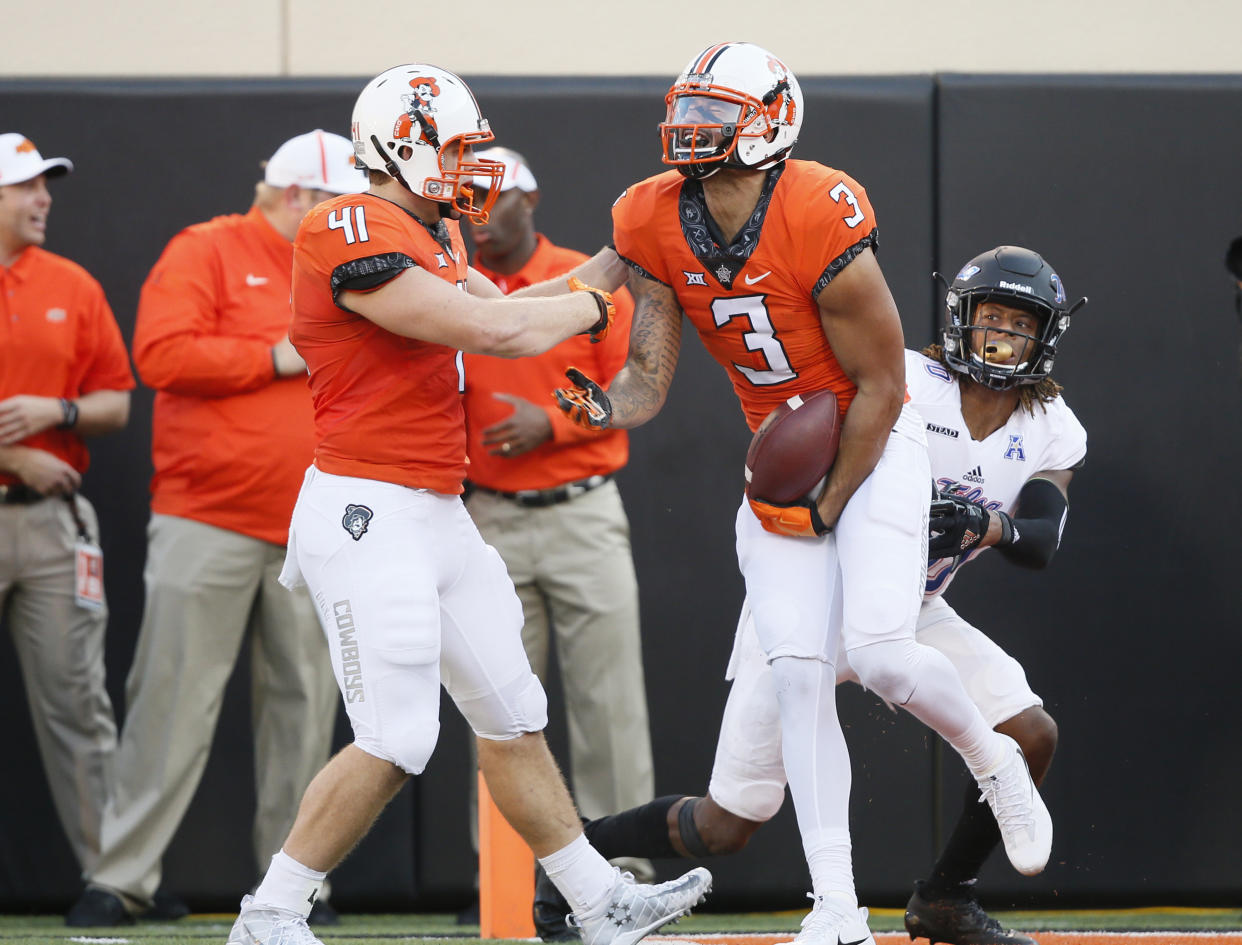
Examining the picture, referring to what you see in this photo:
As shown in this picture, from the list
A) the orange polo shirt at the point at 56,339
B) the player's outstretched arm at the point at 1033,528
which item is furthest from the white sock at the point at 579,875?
the orange polo shirt at the point at 56,339

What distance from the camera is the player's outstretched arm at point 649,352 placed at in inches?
140

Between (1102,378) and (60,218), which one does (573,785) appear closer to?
(1102,378)

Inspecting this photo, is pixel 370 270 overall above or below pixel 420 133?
below

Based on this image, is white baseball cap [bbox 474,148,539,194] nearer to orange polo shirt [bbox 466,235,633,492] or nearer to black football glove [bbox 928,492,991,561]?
orange polo shirt [bbox 466,235,633,492]

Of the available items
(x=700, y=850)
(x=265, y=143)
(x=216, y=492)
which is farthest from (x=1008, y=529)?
(x=265, y=143)

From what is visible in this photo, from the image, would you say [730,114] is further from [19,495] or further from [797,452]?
[19,495]

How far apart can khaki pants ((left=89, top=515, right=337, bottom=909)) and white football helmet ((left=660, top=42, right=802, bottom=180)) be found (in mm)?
2001

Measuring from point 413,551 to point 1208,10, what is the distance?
3.62m

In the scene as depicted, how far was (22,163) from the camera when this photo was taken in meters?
4.80

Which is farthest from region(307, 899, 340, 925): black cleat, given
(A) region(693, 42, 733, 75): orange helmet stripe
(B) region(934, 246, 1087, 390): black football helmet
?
(A) region(693, 42, 733, 75): orange helmet stripe

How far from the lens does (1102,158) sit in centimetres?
523

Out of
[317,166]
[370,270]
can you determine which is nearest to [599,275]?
[370,270]

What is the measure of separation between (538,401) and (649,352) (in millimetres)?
1328

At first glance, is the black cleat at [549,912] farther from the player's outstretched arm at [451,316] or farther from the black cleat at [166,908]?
the black cleat at [166,908]
